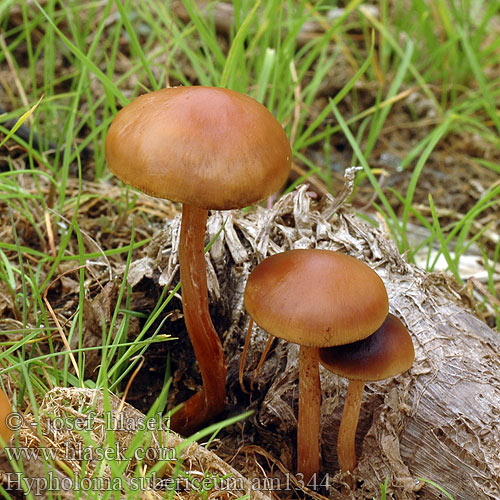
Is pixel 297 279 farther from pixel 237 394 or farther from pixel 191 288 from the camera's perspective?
pixel 237 394

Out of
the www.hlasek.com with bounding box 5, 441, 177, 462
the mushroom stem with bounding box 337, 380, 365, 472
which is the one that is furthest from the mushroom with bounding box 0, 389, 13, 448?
the mushroom stem with bounding box 337, 380, 365, 472

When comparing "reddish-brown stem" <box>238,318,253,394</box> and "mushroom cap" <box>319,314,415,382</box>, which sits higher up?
"mushroom cap" <box>319,314,415,382</box>

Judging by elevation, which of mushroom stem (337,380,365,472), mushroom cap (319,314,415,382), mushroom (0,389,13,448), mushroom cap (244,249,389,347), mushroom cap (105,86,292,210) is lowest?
mushroom stem (337,380,365,472)

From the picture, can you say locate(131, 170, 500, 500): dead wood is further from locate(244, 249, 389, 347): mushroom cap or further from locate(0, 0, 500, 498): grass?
locate(244, 249, 389, 347): mushroom cap

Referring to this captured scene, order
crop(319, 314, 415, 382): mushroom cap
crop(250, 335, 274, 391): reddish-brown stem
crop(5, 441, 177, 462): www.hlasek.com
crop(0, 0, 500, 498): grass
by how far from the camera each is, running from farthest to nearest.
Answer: crop(0, 0, 500, 498): grass → crop(250, 335, 274, 391): reddish-brown stem → crop(319, 314, 415, 382): mushroom cap → crop(5, 441, 177, 462): www.hlasek.com

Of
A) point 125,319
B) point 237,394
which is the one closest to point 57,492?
point 125,319

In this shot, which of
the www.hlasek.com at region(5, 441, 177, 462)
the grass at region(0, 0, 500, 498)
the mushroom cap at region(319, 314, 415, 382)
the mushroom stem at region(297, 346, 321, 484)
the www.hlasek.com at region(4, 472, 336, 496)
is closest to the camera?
the www.hlasek.com at region(4, 472, 336, 496)

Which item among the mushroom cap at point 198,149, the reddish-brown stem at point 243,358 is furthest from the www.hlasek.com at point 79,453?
the mushroom cap at point 198,149

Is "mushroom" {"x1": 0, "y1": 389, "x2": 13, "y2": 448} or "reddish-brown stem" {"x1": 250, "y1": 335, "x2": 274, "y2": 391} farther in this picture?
"reddish-brown stem" {"x1": 250, "y1": 335, "x2": 274, "y2": 391}
